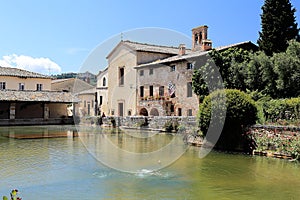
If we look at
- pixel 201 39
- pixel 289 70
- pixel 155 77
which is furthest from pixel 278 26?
pixel 155 77

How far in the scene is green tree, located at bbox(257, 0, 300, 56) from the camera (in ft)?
79.8

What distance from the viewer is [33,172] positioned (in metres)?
10.5

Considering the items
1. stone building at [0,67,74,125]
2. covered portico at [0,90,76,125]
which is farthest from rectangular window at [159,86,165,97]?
stone building at [0,67,74,125]

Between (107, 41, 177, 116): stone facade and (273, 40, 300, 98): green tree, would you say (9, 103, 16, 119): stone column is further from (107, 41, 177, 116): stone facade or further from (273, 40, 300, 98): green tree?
(273, 40, 300, 98): green tree

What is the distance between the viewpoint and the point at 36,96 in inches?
1499

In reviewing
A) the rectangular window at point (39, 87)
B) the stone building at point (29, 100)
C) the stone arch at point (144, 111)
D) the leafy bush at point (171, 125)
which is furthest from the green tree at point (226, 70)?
the rectangular window at point (39, 87)

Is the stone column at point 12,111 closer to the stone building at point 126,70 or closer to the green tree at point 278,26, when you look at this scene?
the stone building at point 126,70

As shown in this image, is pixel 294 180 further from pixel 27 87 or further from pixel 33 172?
pixel 27 87

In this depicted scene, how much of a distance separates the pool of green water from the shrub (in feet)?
6.55

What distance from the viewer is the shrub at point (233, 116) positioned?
15.5 m

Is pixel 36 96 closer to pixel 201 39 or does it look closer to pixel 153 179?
pixel 201 39

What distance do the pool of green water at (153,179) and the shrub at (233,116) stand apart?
2.00 meters

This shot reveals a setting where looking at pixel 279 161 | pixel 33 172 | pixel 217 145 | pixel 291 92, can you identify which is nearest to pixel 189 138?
pixel 217 145

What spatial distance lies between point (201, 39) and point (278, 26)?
1086cm
